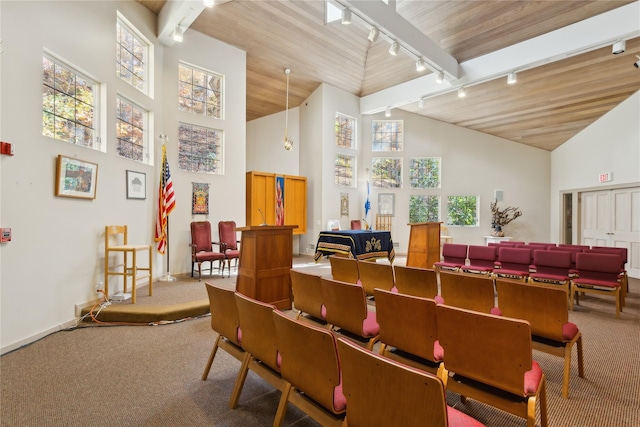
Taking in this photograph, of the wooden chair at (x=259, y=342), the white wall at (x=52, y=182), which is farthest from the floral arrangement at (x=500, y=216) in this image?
the wooden chair at (x=259, y=342)

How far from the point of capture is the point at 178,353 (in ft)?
9.35

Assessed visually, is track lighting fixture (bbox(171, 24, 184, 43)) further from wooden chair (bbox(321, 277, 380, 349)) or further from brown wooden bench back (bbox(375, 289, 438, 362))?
brown wooden bench back (bbox(375, 289, 438, 362))

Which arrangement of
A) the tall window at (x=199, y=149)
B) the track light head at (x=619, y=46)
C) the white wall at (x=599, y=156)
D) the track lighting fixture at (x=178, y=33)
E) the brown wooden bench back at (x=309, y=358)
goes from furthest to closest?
the white wall at (x=599, y=156) → the tall window at (x=199, y=149) → the track lighting fixture at (x=178, y=33) → the track light head at (x=619, y=46) → the brown wooden bench back at (x=309, y=358)

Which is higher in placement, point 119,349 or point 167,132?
point 167,132

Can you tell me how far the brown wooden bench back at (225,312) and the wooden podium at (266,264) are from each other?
45.1 inches

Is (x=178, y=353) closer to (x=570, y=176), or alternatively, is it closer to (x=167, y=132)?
(x=167, y=132)

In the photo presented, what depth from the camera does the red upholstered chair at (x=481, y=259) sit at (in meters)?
5.07

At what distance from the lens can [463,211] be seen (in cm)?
979

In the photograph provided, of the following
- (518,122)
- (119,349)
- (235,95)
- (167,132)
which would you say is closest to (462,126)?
(518,122)

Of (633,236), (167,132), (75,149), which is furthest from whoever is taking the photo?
(633,236)

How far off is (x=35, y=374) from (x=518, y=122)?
410 inches

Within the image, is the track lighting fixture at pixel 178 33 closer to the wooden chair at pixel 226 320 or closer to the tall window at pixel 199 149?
the tall window at pixel 199 149

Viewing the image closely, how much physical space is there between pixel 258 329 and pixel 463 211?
30.7 feet

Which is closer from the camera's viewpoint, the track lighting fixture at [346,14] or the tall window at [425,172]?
the track lighting fixture at [346,14]
